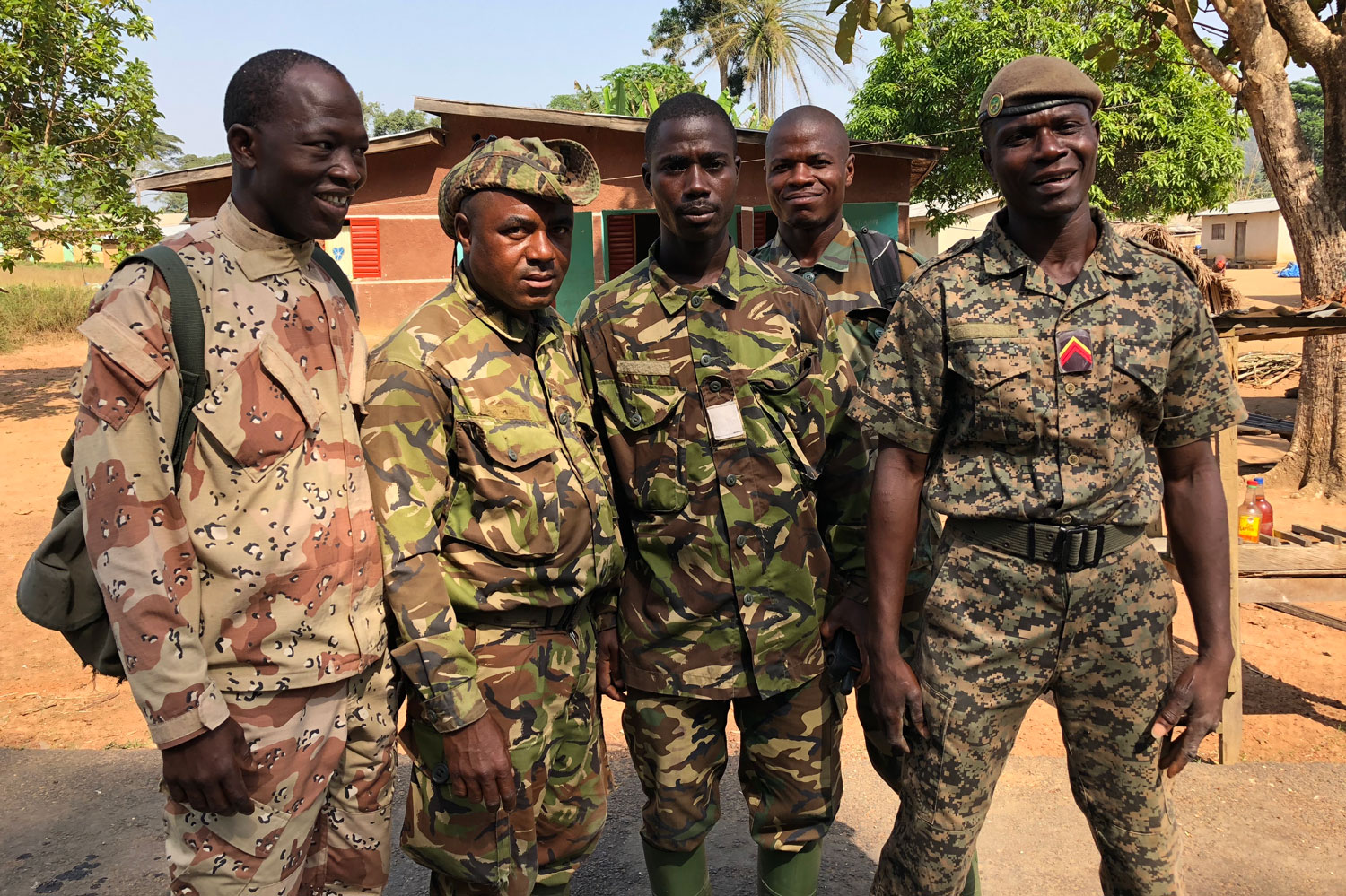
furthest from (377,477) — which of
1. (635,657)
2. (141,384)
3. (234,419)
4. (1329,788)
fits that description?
(1329,788)

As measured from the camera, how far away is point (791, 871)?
2455mm

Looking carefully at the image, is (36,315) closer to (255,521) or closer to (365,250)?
(365,250)

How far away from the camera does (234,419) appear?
1.72m

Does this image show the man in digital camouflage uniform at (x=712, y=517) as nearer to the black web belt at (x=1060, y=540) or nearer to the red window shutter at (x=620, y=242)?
the black web belt at (x=1060, y=540)

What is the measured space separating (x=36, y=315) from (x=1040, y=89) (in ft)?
64.9

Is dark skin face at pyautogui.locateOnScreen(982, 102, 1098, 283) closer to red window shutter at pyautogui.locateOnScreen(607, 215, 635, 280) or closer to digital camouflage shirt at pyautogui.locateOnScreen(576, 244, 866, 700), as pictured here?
digital camouflage shirt at pyautogui.locateOnScreen(576, 244, 866, 700)

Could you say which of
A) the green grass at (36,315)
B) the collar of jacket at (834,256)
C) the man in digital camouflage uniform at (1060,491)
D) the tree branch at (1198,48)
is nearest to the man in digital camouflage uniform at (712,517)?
the man in digital camouflage uniform at (1060,491)

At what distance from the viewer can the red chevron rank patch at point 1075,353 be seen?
1992 millimetres

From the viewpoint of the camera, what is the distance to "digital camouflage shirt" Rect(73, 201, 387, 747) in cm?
157

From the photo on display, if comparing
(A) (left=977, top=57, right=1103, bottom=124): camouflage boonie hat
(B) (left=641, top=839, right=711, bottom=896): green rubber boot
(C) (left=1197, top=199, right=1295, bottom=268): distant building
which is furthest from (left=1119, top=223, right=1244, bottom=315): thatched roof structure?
(C) (left=1197, top=199, right=1295, bottom=268): distant building

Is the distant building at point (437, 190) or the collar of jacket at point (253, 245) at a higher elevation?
the distant building at point (437, 190)

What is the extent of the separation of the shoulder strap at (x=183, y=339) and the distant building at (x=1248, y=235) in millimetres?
43475

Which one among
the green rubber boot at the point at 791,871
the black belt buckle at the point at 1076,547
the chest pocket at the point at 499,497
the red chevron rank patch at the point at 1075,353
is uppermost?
the red chevron rank patch at the point at 1075,353

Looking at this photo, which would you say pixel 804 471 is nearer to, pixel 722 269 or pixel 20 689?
pixel 722 269
